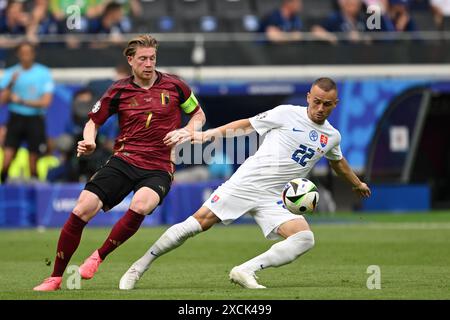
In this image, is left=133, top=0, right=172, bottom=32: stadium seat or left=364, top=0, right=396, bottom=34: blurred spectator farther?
left=133, top=0, right=172, bottom=32: stadium seat

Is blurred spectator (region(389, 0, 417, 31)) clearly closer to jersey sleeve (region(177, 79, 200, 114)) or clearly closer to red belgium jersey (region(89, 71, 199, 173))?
jersey sleeve (region(177, 79, 200, 114))

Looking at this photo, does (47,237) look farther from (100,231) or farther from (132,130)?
(132,130)

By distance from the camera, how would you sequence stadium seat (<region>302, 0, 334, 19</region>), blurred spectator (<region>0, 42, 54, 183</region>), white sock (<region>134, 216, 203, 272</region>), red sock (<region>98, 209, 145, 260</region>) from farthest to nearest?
stadium seat (<region>302, 0, 334, 19</region>) → blurred spectator (<region>0, 42, 54, 183</region>) → red sock (<region>98, 209, 145, 260</region>) → white sock (<region>134, 216, 203, 272</region>)

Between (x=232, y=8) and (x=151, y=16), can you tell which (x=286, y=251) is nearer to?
(x=151, y=16)

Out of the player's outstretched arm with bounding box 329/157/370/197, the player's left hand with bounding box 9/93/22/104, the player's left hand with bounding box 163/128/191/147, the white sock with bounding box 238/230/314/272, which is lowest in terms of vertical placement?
the white sock with bounding box 238/230/314/272

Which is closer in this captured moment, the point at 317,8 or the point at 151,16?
the point at 151,16

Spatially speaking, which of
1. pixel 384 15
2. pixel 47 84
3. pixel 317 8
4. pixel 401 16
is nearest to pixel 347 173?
pixel 47 84

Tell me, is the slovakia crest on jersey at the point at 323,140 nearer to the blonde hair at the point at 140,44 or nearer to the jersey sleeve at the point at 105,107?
the blonde hair at the point at 140,44

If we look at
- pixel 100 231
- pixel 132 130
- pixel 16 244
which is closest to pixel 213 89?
pixel 100 231

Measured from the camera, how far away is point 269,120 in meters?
10.1

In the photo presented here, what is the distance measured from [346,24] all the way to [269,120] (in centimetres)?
1163

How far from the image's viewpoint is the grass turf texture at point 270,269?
30.9 ft

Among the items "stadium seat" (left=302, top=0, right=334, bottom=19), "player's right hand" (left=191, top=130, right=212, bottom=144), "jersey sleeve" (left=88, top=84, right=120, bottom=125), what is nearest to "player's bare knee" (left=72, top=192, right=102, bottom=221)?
"jersey sleeve" (left=88, top=84, right=120, bottom=125)

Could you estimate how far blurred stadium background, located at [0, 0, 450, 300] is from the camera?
67.4 feet
